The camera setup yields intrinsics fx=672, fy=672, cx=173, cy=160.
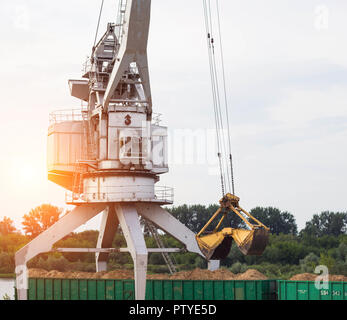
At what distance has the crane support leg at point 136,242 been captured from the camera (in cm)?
4241

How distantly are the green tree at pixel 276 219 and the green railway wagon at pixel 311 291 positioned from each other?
286ft

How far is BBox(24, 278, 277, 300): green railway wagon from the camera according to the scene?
39906mm

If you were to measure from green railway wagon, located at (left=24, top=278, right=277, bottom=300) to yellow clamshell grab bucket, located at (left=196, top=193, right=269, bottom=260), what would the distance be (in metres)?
4.90

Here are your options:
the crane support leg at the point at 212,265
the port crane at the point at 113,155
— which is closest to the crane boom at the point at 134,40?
the port crane at the point at 113,155

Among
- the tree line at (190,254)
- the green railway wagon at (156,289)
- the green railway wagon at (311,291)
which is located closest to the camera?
the green railway wagon at (311,291)

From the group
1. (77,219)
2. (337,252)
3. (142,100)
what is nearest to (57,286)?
(77,219)

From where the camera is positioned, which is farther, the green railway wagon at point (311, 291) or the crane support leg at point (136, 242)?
the crane support leg at point (136, 242)

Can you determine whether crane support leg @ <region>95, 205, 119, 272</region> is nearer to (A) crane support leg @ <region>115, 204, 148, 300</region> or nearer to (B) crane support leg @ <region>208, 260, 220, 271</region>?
(A) crane support leg @ <region>115, 204, 148, 300</region>

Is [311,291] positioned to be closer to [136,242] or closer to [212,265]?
[136,242]

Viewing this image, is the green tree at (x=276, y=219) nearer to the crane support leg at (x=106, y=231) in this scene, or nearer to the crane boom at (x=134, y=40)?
the crane support leg at (x=106, y=231)

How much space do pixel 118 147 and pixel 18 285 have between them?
461 inches
